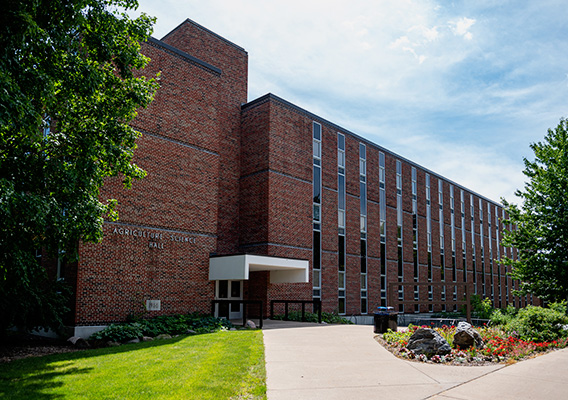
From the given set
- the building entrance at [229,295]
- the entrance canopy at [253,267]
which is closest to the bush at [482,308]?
the entrance canopy at [253,267]

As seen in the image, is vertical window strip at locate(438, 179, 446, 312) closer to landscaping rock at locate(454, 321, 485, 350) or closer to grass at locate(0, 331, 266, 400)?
landscaping rock at locate(454, 321, 485, 350)

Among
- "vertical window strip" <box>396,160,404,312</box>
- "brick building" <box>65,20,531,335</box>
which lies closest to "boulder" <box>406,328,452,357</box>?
"brick building" <box>65,20,531,335</box>

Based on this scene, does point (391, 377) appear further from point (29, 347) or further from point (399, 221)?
point (399, 221)

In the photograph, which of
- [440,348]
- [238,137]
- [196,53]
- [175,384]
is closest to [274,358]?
[175,384]

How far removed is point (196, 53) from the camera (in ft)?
83.8

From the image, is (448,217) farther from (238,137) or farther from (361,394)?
(361,394)

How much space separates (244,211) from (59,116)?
1412cm

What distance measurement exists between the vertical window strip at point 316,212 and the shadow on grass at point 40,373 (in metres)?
14.0

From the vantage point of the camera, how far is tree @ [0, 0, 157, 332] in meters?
8.53

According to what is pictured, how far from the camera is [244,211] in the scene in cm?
2461

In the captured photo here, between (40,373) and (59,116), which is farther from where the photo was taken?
(59,116)

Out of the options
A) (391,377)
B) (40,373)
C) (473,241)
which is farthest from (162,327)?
(473,241)

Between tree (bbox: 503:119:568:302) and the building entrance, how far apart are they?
1396 centimetres

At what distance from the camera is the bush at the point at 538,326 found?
13570 millimetres
